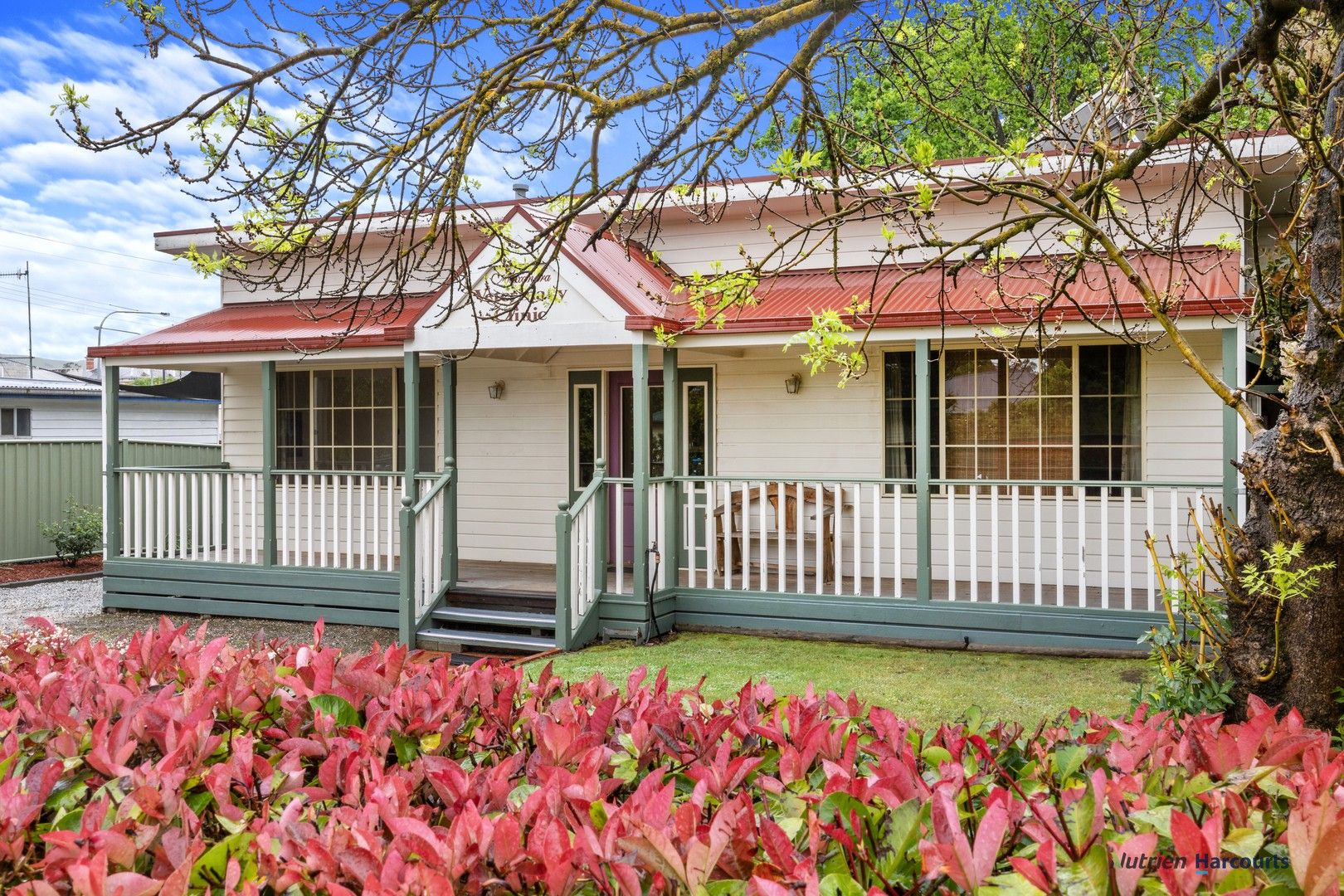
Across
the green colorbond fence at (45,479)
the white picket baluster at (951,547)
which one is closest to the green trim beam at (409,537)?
the white picket baluster at (951,547)

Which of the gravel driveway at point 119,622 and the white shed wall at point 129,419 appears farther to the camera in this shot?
the white shed wall at point 129,419

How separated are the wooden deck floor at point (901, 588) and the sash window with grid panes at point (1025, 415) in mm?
1114

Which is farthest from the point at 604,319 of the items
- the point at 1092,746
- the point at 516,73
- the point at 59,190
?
the point at 59,190

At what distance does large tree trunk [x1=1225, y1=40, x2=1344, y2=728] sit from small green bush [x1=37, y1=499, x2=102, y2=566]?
53.6ft

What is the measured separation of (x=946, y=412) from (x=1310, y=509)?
6.95m

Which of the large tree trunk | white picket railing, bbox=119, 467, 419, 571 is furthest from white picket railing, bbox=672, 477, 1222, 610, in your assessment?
the large tree trunk

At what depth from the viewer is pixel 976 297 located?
32.1 ft

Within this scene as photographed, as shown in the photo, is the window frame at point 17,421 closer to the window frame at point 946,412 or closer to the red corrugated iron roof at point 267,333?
the red corrugated iron roof at point 267,333

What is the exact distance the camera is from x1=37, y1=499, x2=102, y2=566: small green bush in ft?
52.1

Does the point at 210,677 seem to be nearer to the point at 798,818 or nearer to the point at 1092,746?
the point at 798,818

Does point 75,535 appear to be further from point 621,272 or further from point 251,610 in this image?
point 621,272

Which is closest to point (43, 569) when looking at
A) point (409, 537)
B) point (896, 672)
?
point (409, 537)

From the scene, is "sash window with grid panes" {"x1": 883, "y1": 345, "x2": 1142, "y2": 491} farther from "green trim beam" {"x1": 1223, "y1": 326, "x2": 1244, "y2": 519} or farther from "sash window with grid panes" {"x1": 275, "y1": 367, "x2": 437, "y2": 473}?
"sash window with grid panes" {"x1": 275, "y1": 367, "x2": 437, "y2": 473}

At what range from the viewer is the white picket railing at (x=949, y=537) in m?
8.76
